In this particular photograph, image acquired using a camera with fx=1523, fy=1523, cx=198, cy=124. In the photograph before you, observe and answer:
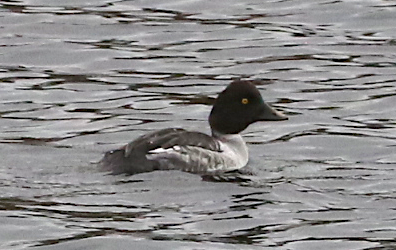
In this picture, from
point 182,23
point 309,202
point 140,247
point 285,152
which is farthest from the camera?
point 182,23

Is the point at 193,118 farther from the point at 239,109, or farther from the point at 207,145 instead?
the point at 207,145

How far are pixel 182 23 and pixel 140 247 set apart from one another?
984 centimetres

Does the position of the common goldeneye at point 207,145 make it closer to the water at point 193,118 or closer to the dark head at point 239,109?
the dark head at point 239,109

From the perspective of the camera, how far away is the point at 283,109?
17.0 m

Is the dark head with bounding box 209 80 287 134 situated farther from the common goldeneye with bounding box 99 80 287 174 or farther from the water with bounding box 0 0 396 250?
the water with bounding box 0 0 396 250

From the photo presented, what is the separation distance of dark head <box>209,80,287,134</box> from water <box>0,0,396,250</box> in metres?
0.42

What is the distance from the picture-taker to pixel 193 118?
16609 mm

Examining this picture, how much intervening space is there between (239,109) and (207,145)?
1.92 ft

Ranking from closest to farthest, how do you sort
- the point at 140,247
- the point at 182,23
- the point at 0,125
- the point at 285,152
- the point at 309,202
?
the point at 140,247, the point at 309,202, the point at 285,152, the point at 0,125, the point at 182,23

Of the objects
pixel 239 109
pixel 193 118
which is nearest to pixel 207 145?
pixel 239 109

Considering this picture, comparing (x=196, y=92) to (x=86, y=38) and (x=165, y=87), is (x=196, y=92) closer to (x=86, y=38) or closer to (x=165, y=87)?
(x=165, y=87)

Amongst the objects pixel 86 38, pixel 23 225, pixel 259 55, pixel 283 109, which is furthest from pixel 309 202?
pixel 86 38

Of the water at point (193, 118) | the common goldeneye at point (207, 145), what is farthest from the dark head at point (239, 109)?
the water at point (193, 118)

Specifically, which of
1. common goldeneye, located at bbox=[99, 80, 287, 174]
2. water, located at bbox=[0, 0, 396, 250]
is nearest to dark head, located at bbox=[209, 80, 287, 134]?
common goldeneye, located at bbox=[99, 80, 287, 174]
